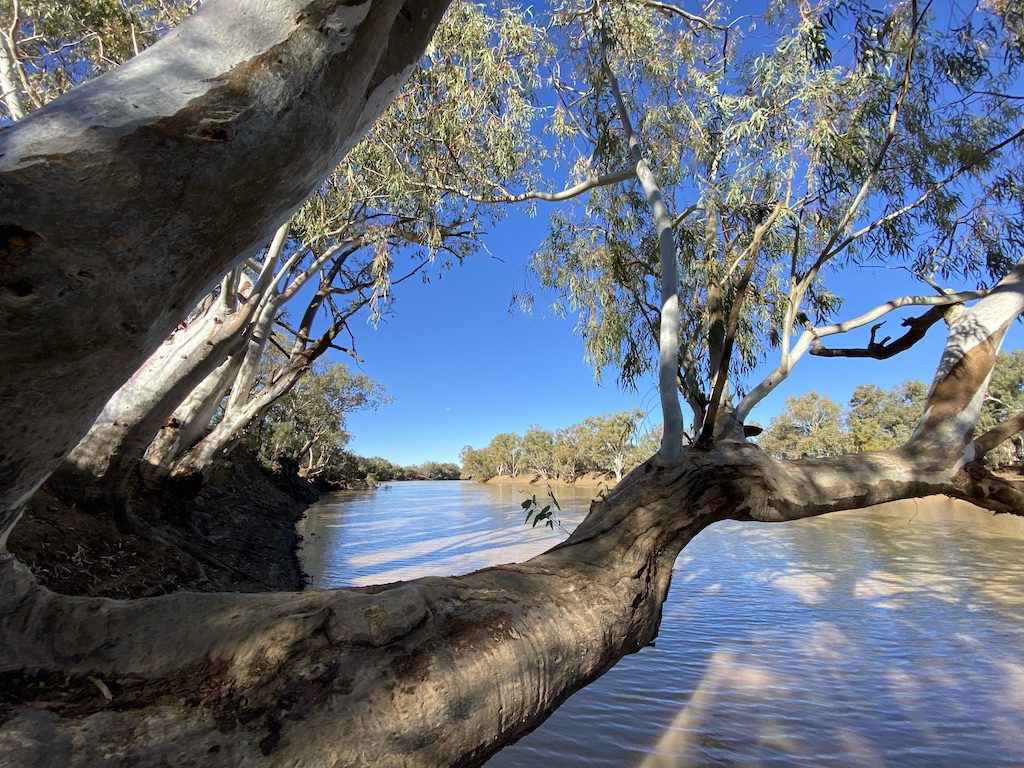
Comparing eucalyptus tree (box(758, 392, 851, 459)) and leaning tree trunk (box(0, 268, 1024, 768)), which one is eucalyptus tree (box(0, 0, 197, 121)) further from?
eucalyptus tree (box(758, 392, 851, 459))

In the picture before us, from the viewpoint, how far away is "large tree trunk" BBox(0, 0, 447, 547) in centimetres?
84

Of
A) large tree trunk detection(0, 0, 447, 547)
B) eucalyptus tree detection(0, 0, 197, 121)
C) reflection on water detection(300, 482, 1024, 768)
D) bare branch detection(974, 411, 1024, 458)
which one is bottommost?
reflection on water detection(300, 482, 1024, 768)

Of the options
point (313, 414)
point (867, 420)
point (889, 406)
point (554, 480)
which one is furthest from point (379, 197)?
point (554, 480)

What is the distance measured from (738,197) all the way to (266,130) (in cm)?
385

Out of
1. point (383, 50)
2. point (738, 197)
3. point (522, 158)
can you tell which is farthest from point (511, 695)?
point (522, 158)

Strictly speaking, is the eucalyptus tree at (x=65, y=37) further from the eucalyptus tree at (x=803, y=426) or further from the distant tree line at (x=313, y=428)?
the eucalyptus tree at (x=803, y=426)

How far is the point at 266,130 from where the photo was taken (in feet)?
3.29

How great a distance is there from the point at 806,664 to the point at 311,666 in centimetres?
410

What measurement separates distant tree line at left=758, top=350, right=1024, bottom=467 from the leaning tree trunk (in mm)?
22012

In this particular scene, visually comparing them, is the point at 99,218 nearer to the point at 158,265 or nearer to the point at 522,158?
the point at 158,265

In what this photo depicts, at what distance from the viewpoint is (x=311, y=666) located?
100 cm

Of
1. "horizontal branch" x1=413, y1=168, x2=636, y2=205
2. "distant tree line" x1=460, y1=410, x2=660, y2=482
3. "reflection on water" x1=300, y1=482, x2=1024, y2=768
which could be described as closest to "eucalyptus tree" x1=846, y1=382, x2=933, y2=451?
"distant tree line" x1=460, y1=410, x2=660, y2=482

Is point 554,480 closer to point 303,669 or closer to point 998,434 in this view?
point 998,434

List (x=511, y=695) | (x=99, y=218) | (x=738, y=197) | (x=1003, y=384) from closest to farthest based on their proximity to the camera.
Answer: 1. (x=99, y=218)
2. (x=511, y=695)
3. (x=738, y=197)
4. (x=1003, y=384)
